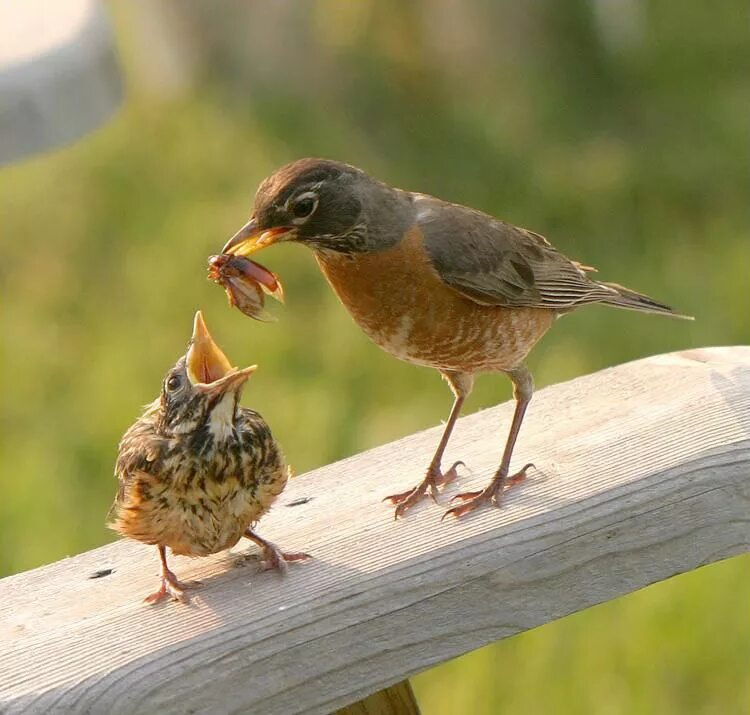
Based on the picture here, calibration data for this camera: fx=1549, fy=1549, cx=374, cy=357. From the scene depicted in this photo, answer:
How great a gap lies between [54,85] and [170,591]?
1.25 m

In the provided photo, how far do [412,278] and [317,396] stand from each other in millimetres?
2970

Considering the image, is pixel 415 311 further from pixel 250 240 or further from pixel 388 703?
pixel 388 703

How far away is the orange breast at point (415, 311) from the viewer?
4.30 metres

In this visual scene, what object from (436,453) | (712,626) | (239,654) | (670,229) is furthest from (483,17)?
(239,654)

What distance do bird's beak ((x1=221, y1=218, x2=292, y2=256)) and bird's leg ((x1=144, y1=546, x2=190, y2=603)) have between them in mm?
769

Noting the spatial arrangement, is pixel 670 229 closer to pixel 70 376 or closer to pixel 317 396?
pixel 317 396

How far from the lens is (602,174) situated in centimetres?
921

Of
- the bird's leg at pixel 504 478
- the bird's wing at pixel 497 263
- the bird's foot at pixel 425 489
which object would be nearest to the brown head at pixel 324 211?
the bird's wing at pixel 497 263

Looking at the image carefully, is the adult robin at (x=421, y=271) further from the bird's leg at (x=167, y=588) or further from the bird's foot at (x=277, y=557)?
the bird's leg at (x=167, y=588)

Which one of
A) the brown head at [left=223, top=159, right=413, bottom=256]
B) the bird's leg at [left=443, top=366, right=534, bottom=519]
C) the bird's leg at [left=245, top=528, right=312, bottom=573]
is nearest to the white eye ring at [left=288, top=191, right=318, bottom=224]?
the brown head at [left=223, top=159, right=413, bottom=256]

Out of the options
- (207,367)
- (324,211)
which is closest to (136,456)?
(207,367)

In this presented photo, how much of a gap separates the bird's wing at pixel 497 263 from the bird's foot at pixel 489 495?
83cm

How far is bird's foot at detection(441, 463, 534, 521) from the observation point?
3584 mm

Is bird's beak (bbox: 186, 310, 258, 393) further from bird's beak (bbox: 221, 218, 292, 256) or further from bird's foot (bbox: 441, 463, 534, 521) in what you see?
bird's foot (bbox: 441, 463, 534, 521)
